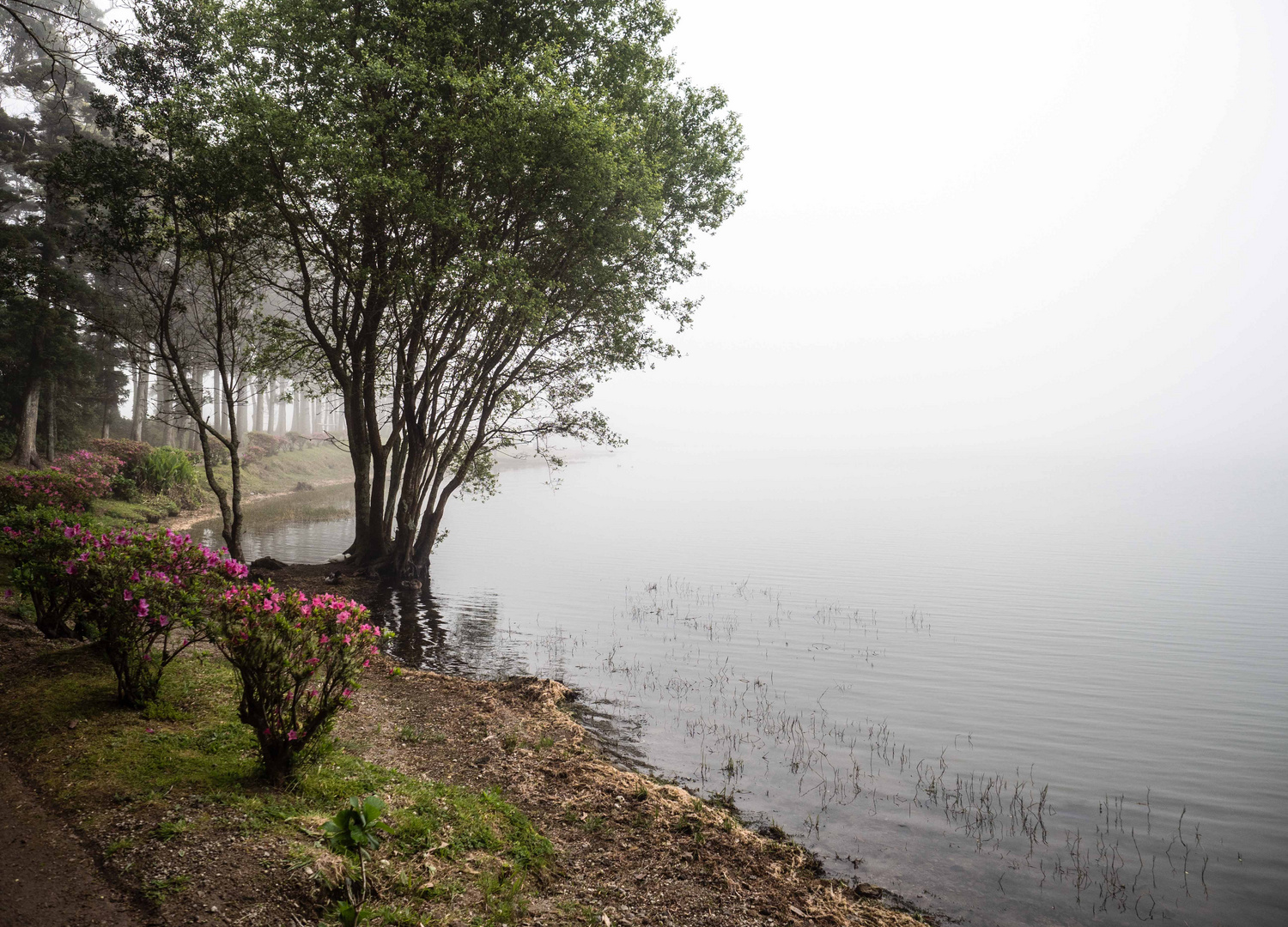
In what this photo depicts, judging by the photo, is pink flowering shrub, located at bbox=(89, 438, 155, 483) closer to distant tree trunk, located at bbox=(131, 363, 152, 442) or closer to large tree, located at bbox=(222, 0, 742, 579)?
distant tree trunk, located at bbox=(131, 363, 152, 442)

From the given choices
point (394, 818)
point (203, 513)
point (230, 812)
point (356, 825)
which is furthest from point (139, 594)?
point (203, 513)

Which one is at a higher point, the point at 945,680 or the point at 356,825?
the point at 356,825

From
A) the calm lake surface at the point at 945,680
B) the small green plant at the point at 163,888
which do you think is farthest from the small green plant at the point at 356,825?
the calm lake surface at the point at 945,680

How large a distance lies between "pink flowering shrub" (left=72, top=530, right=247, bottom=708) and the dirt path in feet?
6.32

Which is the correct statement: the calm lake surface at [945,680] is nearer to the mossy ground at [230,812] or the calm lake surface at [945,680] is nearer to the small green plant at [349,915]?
the mossy ground at [230,812]

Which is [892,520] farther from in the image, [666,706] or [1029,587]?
[666,706]

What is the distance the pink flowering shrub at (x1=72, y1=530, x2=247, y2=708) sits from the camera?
23.5ft

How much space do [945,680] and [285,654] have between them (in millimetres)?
14642

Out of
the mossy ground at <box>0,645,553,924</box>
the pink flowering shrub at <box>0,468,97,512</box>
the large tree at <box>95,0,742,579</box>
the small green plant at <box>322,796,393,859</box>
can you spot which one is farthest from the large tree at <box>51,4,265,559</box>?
the small green plant at <box>322,796,393,859</box>

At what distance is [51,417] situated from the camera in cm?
2888

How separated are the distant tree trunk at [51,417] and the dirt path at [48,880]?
29.2 metres

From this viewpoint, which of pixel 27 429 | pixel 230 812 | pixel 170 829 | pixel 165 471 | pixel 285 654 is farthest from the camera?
pixel 165 471

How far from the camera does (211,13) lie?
1537 cm

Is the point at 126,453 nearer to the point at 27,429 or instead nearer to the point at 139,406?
the point at 27,429
